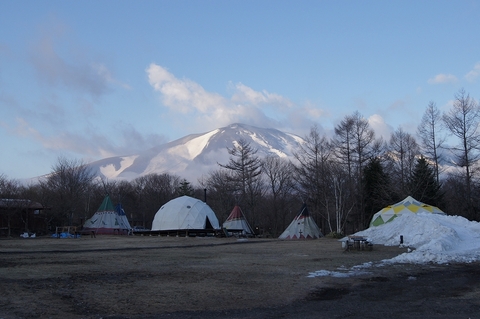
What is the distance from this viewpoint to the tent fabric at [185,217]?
51856mm

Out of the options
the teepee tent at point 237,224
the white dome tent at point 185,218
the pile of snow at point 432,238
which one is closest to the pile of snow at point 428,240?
the pile of snow at point 432,238

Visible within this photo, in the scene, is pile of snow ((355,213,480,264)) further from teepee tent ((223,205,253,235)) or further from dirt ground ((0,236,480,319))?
teepee tent ((223,205,253,235))

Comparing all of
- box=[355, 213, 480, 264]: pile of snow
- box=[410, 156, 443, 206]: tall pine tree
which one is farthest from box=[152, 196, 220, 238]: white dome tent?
box=[355, 213, 480, 264]: pile of snow

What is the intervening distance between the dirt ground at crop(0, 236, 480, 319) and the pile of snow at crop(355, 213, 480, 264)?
1.81 meters

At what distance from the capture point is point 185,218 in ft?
171

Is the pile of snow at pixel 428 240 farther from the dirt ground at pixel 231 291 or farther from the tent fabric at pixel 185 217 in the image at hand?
the tent fabric at pixel 185 217

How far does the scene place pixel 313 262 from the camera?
17.8 metres

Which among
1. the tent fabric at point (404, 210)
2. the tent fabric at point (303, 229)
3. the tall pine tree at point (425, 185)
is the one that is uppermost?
the tall pine tree at point (425, 185)

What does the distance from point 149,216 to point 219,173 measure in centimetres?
1526

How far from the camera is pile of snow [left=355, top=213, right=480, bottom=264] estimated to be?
60.3 ft

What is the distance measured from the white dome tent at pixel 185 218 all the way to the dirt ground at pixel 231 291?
35.1m

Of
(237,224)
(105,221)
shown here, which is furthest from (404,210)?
(105,221)

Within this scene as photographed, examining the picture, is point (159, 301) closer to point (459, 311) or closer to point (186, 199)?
point (459, 311)

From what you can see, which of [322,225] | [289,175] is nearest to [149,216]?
[289,175]
